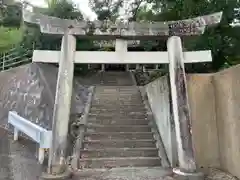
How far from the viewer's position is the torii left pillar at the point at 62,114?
4.84m

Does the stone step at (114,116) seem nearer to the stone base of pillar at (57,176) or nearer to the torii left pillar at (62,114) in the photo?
the torii left pillar at (62,114)

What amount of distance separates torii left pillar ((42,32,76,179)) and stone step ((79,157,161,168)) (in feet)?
1.60

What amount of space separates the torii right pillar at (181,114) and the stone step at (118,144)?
1.36 metres

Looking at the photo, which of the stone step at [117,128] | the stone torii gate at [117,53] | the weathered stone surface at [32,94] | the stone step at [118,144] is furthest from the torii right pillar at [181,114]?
the weathered stone surface at [32,94]

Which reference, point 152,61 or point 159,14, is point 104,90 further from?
point 152,61

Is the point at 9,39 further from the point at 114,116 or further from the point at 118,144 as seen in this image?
the point at 118,144

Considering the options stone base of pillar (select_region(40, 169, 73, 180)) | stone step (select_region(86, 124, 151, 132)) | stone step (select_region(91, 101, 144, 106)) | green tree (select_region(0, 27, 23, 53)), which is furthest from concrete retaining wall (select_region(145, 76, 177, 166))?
green tree (select_region(0, 27, 23, 53))

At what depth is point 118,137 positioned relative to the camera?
666 cm

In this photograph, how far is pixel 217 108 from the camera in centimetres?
545

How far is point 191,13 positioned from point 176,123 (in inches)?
247

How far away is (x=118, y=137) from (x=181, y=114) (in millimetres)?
2096

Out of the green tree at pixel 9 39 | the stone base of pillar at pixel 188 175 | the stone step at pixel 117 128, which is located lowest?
the stone base of pillar at pixel 188 175

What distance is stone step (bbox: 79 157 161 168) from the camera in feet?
18.3

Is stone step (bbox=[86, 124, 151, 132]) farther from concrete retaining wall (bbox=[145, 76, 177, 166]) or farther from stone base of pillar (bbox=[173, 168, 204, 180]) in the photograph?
stone base of pillar (bbox=[173, 168, 204, 180])
